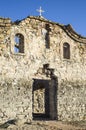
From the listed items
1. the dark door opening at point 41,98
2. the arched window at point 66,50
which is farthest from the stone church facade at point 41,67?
the dark door opening at point 41,98

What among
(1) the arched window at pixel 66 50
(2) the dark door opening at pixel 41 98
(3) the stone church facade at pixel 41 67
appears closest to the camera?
(3) the stone church facade at pixel 41 67

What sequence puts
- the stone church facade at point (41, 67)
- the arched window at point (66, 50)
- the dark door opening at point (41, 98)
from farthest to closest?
the dark door opening at point (41, 98)
the arched window at point (66, 50)
the stone church facade at point (41, 67)

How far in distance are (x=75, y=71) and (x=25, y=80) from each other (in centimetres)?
352

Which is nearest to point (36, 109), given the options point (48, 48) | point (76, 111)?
point (76, 111)

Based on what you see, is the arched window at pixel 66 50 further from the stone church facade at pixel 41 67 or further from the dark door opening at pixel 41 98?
the dark door opening at pixel 41 98

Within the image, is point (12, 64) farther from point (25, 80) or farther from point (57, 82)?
point (57, 82)

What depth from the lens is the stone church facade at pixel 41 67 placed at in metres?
17.5

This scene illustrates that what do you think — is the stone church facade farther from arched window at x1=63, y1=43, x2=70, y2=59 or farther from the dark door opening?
the dark door opening

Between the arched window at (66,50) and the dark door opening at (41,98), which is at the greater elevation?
the arched window at (66,50)

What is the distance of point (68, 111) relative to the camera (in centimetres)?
1950

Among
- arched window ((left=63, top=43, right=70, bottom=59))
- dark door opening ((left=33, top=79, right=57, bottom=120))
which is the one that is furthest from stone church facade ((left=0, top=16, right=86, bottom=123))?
dark door opening ((left=33, top=79, right=57, bottom=120))

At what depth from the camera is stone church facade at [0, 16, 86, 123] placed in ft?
57.3

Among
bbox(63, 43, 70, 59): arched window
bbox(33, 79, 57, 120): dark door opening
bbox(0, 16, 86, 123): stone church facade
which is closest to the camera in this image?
bbox(0, 16, 86, 123): stone church facade

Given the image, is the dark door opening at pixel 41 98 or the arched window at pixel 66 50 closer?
the arched window at pixel 66 50
